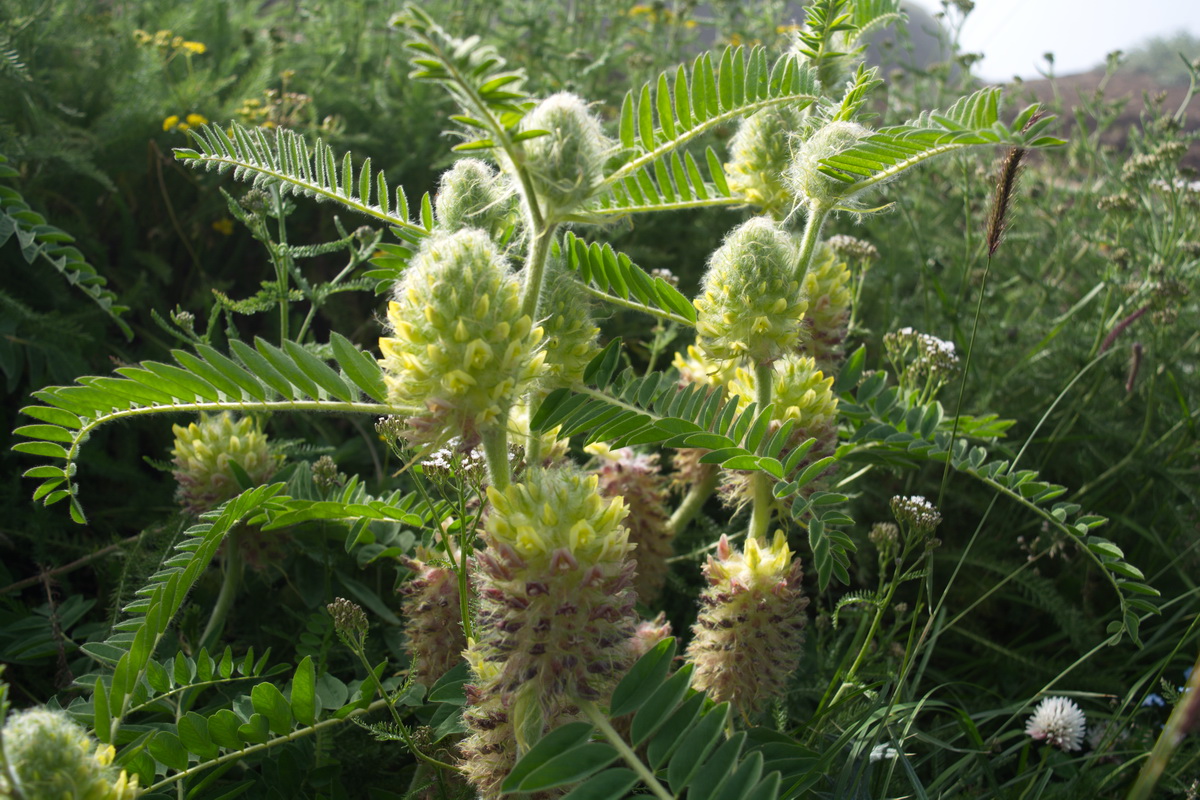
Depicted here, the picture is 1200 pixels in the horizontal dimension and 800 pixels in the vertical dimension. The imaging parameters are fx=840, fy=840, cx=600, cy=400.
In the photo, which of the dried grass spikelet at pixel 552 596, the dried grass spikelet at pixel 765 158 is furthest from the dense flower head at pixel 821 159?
the dried grass spikelet at pixel 552 596

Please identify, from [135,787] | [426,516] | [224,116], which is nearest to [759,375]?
[426,516]

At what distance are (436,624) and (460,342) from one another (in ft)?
2.06

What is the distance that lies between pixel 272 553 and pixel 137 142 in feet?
5.65

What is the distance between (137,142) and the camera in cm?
274

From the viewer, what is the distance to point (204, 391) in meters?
1.16

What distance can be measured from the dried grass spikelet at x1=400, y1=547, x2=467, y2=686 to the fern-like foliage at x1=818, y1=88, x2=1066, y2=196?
36.7 inches

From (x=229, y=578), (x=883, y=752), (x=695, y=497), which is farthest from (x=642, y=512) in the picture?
(x=229, y=578)

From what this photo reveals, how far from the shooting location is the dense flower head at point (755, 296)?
137cm

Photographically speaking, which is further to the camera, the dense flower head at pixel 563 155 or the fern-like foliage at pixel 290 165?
the fern-like foliage at pixel 290 165

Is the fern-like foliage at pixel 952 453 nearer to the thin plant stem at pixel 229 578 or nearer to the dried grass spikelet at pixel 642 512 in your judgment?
the dried grass spikelet at pixel 642 512

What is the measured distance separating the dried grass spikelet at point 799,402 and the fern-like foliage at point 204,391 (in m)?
0.67

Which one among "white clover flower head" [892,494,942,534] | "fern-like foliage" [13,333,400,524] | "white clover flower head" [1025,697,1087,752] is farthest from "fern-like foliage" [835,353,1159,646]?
"fern-like foliage" [13,333,400,524]

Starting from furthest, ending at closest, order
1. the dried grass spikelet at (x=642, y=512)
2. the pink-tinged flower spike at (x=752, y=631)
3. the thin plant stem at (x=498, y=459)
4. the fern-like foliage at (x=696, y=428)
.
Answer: the dried grass spikelet at (x=642, y=512) < the pink-tinged flower spike at (x=752, y=631) < the fern-like foliage at (x=696, y=428) < the thin plant stem at (x=498, y=459)

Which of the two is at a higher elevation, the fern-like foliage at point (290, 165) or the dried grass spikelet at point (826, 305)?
the fern-like foliage at point (290, 165)
